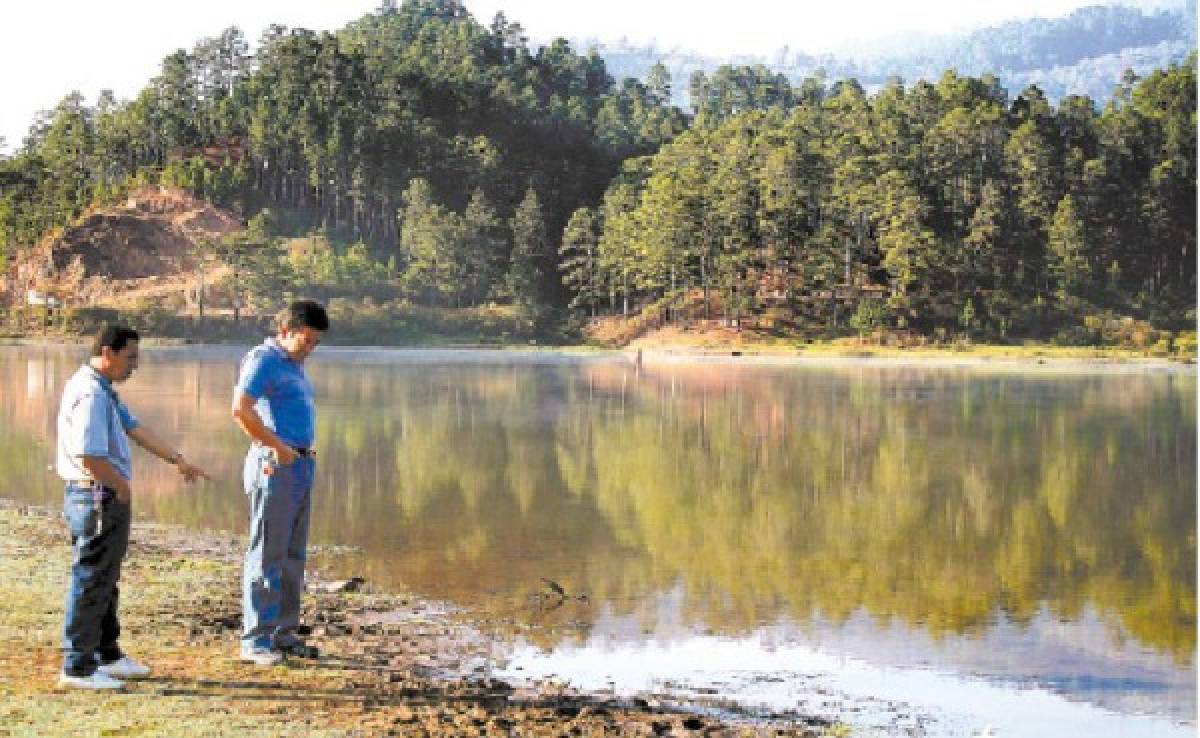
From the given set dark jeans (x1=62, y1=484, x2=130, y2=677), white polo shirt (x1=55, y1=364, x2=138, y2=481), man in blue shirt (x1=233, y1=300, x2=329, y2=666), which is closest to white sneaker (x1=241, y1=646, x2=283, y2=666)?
man in blue shirt (x1=233, y1=300, x2=329, y2=666)

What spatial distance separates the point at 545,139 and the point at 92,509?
142066 mm

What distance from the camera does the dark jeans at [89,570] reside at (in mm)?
8445

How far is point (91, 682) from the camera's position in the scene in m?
8.38

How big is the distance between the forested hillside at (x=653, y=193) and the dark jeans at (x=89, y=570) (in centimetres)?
8924

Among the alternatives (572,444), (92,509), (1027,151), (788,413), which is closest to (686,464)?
(572,444)

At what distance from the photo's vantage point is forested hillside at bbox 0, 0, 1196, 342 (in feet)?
338

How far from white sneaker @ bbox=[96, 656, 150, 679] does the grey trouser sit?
749mm

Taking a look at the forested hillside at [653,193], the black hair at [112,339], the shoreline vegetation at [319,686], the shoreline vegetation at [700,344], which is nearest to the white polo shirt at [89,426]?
the black hair at [112,339]

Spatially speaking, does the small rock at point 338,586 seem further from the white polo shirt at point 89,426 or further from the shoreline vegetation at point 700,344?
the shoreline vegetation at point 700,344

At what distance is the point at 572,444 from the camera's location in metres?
27.9

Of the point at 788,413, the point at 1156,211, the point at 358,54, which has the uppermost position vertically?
the point at 358,54

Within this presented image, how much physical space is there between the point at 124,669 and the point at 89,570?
661 mm

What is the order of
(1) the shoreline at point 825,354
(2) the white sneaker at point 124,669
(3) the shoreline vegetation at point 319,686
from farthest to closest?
(1) the shoreline at point 825,354
(2) the white sneaker at point 124,669
(3) the shoreline vegetation at point 319,686

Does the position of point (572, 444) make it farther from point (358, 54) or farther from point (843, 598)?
point (358, 54)
